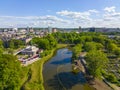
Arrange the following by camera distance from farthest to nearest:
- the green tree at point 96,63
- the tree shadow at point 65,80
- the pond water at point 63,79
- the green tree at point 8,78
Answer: the green tree at point 96,63, the tree shadow at point 65,80, the pond water at point 63,79, the green tree at point 8,78

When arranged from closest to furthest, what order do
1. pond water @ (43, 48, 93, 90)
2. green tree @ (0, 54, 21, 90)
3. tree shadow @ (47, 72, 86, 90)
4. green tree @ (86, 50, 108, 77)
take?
green tree @ (0, 54, 21, 90), pond water @ (43, 48, 93, 90), tree shadow @ (47, 72, 86, 90), green tree @ (86, 50, 108, 77)

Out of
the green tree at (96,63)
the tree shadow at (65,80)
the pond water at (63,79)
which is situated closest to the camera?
the pond water at (63,79)

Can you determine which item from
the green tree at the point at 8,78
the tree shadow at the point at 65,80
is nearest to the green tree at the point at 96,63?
the tree shadow at the point at 65,80

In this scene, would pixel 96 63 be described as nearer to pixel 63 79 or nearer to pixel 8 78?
pixel 63 79

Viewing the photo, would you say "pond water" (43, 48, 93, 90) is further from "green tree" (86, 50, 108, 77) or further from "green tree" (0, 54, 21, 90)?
"green tree" (0, 54, 21, 90)

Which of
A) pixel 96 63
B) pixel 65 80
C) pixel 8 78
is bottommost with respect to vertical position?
pixel 65 80

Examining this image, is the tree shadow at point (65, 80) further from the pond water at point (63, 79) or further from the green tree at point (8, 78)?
the green tree at point (8, 78)

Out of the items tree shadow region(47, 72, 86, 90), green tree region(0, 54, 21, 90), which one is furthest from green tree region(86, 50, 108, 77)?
green tree region(0, 54, 21, 90)

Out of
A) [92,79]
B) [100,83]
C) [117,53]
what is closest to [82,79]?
[92,79]

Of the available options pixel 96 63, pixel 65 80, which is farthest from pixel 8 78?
pixel 96 63
